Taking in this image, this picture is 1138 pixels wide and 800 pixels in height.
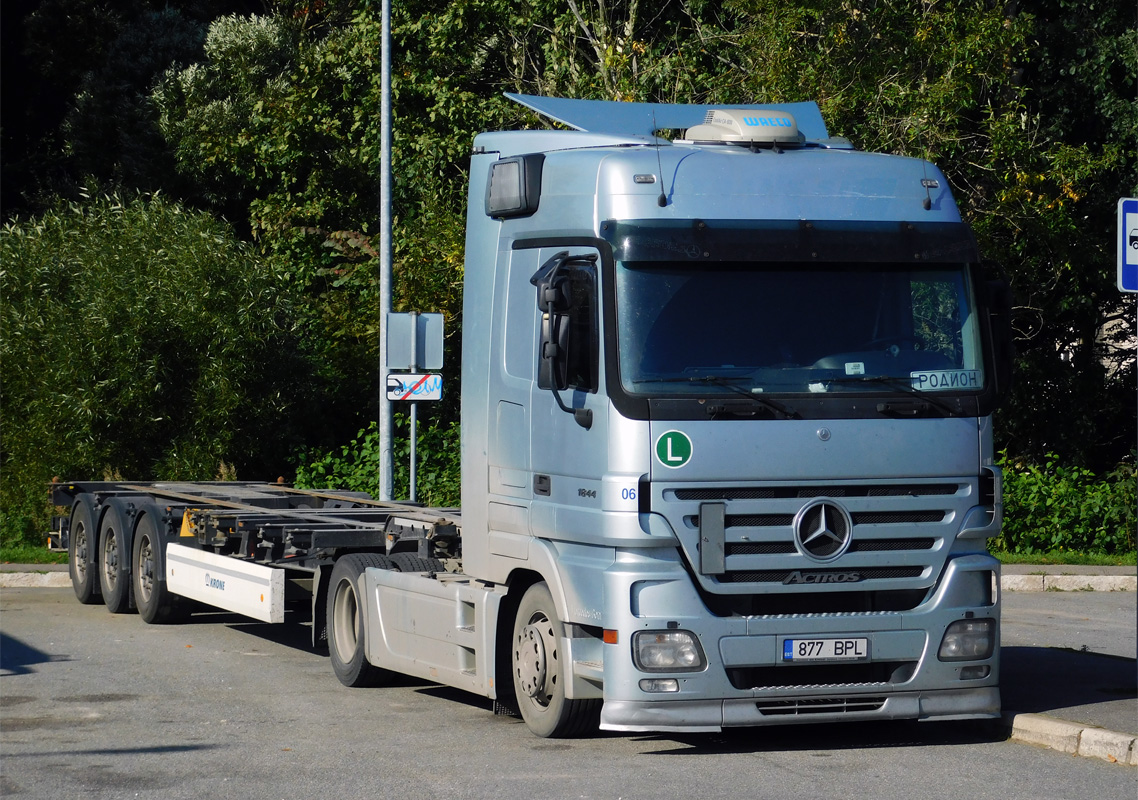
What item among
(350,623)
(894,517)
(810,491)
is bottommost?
(350,623)

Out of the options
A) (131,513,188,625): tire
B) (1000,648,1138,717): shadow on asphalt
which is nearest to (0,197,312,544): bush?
(131,513,188,625): tire

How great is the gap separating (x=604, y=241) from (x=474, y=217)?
1.67 m

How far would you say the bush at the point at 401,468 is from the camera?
22453 millimetres

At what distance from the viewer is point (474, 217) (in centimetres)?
961

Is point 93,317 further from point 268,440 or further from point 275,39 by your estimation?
point 275,39

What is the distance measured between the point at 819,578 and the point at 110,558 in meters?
8.71

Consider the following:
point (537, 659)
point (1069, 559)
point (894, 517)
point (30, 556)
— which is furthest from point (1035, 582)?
point (30, 556)

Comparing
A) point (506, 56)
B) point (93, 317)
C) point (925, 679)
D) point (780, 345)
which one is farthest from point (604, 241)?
point (506, 56)

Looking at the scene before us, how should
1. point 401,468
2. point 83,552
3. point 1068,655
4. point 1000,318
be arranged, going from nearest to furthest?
point 1000,318
point 1068,655
point 83,552
point 401,468

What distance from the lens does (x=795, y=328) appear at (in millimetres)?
8180

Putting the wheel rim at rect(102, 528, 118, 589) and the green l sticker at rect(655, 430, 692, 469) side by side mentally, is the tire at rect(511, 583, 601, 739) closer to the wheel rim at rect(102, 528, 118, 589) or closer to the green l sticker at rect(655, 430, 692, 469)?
the green l sticker at rect(655, 430, 692, 469)

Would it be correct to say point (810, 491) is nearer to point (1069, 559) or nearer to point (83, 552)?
point (83, 552)

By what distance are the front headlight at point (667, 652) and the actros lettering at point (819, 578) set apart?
584 millimetres

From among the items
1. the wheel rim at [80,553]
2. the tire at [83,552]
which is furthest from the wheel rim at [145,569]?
the wheel rim at [80,553]
